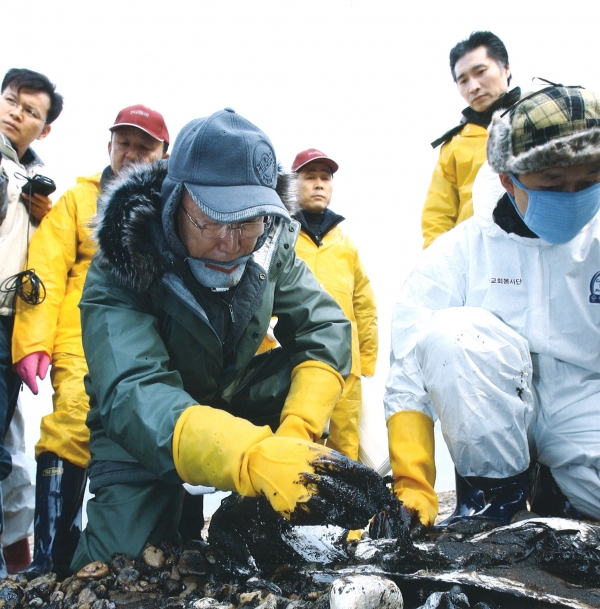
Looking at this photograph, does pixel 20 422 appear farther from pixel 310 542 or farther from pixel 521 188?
pixel 521 188

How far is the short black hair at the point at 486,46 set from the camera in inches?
154

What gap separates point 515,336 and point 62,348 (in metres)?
2.08

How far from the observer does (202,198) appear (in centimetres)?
197

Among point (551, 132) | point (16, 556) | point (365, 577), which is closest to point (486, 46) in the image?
point (551, 132)

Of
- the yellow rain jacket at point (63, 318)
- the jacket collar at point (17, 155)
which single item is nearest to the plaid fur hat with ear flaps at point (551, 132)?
the yellow rain jacket at point (63, 318)

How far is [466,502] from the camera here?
2.33 m

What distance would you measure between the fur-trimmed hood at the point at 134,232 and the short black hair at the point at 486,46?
101 inches

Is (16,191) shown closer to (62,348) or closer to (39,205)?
(39,205)

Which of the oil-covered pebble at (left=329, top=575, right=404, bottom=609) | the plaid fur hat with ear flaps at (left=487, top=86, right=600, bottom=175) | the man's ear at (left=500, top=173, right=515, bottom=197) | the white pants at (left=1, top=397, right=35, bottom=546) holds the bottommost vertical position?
the white pants at (left=1, top=397, right=35, bottom=546)

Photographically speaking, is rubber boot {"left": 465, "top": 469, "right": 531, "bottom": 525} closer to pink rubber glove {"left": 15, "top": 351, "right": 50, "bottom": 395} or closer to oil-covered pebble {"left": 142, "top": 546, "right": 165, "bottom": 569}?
oil-covered pebble {"left": 142, "top": 546, "right": 165, "bottom": 569}

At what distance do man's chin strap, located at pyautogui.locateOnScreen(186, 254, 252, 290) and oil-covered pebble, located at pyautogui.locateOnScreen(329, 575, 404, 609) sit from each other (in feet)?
3.56

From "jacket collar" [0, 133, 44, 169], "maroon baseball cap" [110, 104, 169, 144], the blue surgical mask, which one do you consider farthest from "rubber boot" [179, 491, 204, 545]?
"maroon baseball cap" [110, 104, 169, 144]

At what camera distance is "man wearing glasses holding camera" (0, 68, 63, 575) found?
2.95m

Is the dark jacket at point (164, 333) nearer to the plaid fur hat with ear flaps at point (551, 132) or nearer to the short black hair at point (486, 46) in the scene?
the plaid fur hat with ear flaps at point (551, 132)
